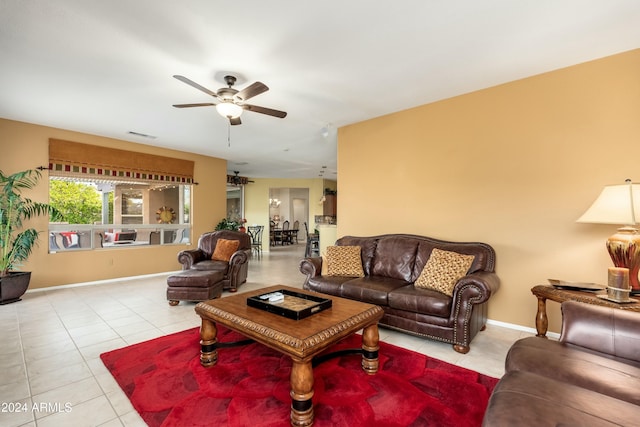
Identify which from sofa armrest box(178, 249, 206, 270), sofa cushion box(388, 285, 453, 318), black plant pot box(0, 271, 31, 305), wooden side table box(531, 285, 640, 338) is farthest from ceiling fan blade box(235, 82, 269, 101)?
black plant pot box(0, 271, 31, 305)

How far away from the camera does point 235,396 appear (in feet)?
6.33

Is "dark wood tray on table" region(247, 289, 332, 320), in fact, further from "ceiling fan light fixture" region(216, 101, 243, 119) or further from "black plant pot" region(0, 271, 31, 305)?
"black plant pot" region(0, 271, 31, 305)

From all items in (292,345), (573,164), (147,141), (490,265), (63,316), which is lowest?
(63,316)

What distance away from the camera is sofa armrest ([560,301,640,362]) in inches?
61.9

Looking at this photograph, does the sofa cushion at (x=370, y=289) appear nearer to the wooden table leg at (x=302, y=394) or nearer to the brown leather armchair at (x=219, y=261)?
the wooden table leg at (x=302, y=394)

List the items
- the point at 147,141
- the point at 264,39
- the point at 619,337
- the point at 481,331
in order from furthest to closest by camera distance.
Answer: the point at 147,141, the point at 481,331, the point at 264,39, the point at 619,337

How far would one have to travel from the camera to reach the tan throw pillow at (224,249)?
4.78m

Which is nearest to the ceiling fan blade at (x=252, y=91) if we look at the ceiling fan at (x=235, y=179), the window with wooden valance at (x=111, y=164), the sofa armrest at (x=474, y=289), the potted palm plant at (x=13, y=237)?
the sofa armrest at (x=474, y=289)

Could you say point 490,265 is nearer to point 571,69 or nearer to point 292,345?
point 571,69

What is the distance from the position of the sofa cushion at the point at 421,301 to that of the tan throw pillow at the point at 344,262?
2.38 ft

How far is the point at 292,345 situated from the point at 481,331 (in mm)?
2418

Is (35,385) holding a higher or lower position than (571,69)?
lower

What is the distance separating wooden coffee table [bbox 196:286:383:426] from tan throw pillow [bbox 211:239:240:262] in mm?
2338

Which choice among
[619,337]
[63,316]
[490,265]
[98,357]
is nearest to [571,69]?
[490,265]
